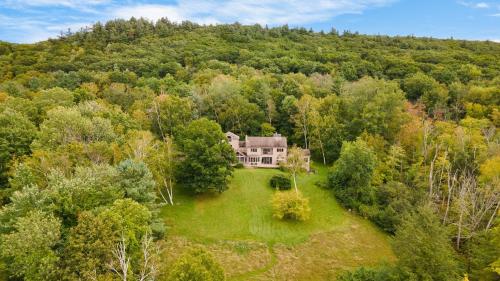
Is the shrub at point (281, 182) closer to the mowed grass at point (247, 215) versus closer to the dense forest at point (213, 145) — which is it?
the mowed grass at point (247, 215)

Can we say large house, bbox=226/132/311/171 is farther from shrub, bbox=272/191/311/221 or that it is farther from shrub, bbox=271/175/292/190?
shrub, bbox=272/191/311/221

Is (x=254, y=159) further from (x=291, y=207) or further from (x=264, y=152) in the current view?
(x=291, y=207)

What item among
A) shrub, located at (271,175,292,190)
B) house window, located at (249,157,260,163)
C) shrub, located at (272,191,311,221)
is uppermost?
house window, located at (249,157,260,163)

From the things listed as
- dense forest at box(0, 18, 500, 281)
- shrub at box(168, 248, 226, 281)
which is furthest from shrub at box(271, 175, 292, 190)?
shrub at box(168, 248, 226, 281)

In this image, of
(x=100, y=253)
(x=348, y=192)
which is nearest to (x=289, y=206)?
(x=348, y=192)

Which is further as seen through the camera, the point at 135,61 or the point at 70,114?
the point at 135,61

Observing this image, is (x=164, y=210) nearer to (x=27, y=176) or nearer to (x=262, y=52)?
(x=27, y=176)

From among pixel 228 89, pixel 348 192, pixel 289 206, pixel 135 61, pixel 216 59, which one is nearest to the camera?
pixel 289 206
